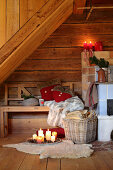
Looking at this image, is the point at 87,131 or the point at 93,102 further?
the point at 93,102

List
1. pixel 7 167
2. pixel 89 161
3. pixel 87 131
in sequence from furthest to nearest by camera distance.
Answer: pixel 87 131 → pixel 89 161 → pixel 7 167

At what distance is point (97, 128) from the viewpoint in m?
3.84

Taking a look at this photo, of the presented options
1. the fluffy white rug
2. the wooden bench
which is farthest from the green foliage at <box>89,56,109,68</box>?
the fluffy white rug

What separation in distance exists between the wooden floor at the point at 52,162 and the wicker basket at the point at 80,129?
0.53m

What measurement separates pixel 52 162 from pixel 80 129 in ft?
3.17

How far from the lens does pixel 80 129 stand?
11.5 feet

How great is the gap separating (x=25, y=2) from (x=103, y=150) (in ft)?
6.59

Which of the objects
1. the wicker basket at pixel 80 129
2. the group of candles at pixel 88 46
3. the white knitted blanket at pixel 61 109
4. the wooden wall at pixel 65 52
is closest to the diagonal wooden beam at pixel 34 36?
the wooden wall at pixel 65 52

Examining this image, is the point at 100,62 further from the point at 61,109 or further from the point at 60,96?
the point at 61,109

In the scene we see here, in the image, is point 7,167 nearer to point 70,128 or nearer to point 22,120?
point 70,128

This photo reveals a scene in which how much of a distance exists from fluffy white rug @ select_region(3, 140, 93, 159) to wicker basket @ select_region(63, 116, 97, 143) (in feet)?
0.52

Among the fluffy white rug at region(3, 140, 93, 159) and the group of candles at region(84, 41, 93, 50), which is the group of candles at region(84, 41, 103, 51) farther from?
the fluffy white rug at region(3, 140, 93, 159)

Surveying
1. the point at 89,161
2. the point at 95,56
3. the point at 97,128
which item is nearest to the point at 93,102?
the point at 97,128

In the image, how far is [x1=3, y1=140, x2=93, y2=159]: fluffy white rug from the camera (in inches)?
112
